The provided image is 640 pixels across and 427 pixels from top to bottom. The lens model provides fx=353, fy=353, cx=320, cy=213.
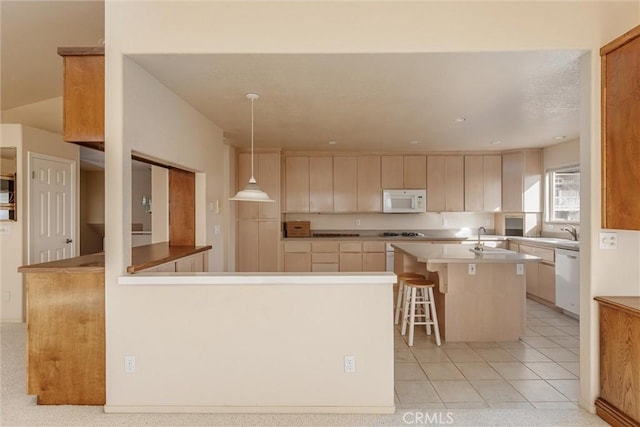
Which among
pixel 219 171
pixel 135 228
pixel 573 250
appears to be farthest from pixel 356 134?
pixel 135 228

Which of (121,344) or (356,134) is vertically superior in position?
(356,134)

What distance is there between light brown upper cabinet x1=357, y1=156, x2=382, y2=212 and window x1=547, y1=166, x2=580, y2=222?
2641 millimetres

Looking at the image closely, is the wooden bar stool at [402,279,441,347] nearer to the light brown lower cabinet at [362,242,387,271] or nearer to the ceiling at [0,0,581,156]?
the ceiling at [0,0,581,156]

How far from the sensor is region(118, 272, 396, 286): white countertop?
7.34 feet

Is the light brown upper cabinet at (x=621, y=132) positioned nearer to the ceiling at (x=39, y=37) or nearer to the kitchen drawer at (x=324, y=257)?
the ceiling at (x=39, y=37)

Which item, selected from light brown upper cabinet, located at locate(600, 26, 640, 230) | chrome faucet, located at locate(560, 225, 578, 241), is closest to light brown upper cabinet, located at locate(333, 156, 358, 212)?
chrome faucet, located at locate(560, 225, 578, 241)

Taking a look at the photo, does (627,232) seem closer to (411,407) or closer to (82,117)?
(411,407)

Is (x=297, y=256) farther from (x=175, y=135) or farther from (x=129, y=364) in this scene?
(x=129, y=364)

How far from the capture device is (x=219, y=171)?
14.0ft

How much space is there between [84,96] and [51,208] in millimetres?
2834

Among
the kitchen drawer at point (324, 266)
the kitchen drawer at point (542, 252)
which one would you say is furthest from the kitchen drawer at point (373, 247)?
the kitchen drawer at point (542, 252)

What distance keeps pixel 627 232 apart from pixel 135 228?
8971 millimetres

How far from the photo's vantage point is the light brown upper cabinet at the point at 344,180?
19.8ft
